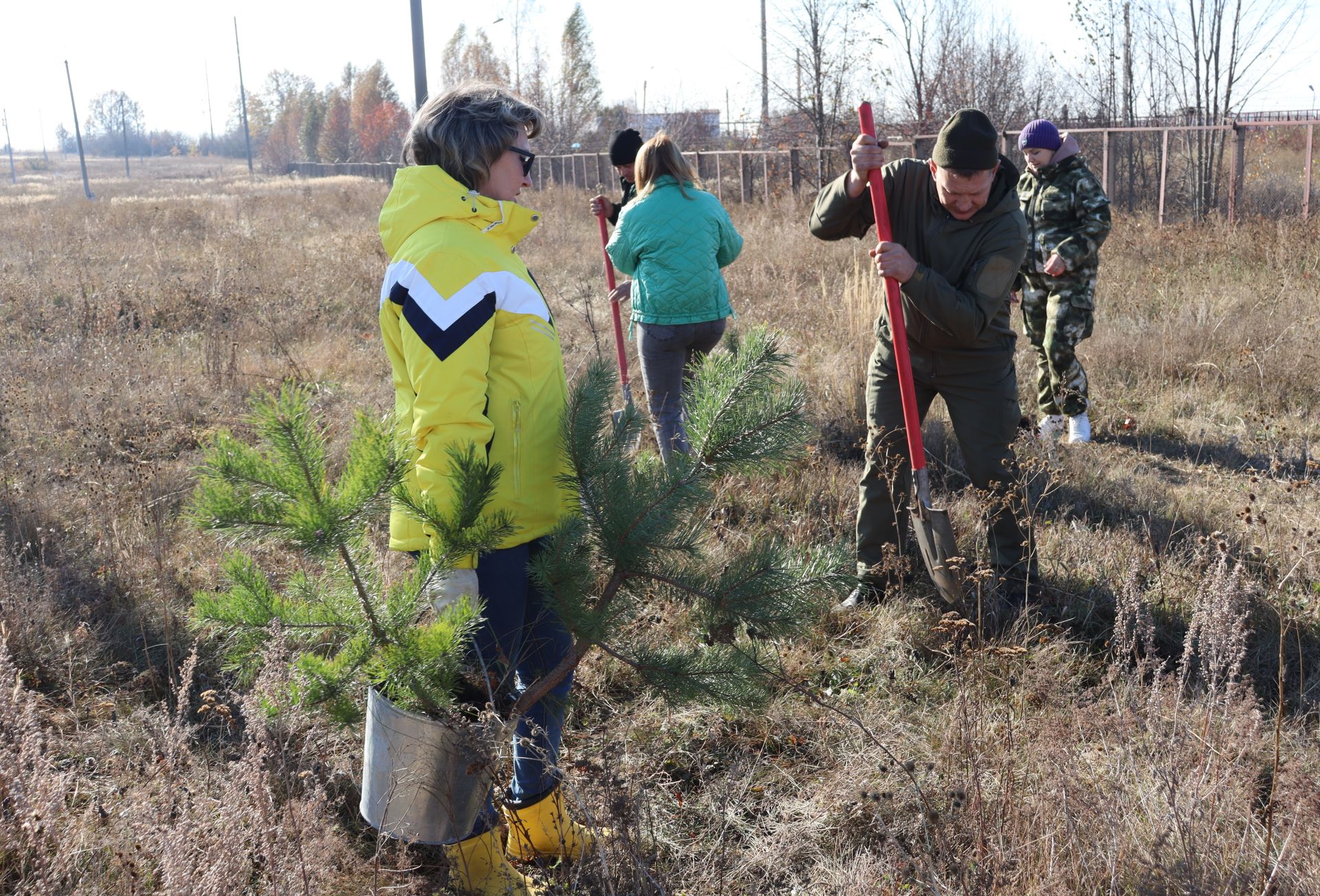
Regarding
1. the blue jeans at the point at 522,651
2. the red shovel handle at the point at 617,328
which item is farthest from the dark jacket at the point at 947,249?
the red shovel handle at the point at 617,328

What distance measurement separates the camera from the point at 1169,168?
13234mm

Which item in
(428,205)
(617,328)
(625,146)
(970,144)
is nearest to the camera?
(428,205)

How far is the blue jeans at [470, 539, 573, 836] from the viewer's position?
228 centimetres

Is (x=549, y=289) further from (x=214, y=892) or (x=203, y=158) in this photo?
(x=203, y=158)

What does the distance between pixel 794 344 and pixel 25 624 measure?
17.9ft

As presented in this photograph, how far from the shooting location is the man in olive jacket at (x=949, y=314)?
344cm

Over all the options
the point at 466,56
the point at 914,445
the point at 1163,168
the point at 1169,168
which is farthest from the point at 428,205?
the point at 466,56

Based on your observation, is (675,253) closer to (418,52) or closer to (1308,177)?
(418,52)

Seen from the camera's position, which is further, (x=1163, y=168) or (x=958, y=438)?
(x=1163, y=168)

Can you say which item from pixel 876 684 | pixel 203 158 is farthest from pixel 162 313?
pixel 203 158

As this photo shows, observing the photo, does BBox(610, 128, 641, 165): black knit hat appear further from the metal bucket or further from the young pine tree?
the metal bucket

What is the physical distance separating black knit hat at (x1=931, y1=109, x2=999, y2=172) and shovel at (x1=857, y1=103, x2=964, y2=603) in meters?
0.26

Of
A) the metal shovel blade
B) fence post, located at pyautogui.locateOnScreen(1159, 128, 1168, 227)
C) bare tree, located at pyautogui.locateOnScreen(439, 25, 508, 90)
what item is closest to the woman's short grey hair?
the metal shovel blade

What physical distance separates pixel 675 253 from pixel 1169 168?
11307 millimetres
